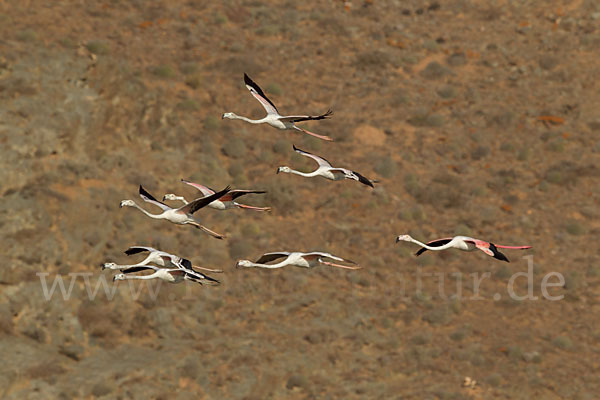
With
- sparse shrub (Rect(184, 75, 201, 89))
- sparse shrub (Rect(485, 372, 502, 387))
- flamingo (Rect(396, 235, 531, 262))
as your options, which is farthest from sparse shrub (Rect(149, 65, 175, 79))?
flamingo (Rect(396, 235, 531, 262))

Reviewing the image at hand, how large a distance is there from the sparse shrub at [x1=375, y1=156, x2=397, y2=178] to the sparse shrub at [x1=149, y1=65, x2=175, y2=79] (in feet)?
43.8

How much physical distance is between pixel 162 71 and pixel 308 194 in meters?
11.5

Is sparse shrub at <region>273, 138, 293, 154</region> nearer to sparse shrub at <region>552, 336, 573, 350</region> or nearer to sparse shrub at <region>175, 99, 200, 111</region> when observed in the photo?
sparse shrub at <region>175, 99, 200, 111</region>

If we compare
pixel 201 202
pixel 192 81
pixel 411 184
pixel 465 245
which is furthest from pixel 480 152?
pixel 201 202

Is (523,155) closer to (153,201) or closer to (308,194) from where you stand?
(308,194)

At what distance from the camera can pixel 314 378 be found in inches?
1646

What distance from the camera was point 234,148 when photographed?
53.1 meters

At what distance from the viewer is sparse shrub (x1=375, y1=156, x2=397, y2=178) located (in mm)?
55344

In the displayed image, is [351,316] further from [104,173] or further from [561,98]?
[561,98]

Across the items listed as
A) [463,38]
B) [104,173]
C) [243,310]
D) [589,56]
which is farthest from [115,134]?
[589,56]

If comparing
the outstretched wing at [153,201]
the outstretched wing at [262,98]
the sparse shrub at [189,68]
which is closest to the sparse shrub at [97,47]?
the sparse shrub at [189,68]

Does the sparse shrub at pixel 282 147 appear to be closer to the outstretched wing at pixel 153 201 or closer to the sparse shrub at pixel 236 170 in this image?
the sparse shrub at pixel 236 170

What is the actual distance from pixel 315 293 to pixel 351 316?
2.19 m

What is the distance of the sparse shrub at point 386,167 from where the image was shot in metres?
55.3
